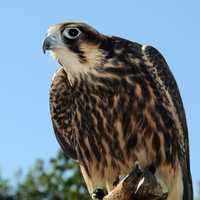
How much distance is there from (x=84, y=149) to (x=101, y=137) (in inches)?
9.9

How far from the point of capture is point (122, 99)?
8.13 meters

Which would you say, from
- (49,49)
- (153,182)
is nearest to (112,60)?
(49,49)

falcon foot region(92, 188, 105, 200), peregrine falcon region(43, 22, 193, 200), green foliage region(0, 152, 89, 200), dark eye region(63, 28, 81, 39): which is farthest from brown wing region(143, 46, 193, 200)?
green foliage region(0, 152, 89, 200)

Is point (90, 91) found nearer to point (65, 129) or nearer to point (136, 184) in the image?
point (65, 129)

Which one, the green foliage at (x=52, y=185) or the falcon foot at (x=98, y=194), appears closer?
the falcon foot at (x=98, y=194)

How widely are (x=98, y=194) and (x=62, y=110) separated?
1168 mm

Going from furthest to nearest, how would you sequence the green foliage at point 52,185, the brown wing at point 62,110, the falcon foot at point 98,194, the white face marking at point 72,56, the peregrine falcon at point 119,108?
the green foliage at point 52,185, the brown wing at point 62,110, the peregrine falcon at point 119,108, the white face marking at point 72,56, the falcon foot at point 98,194

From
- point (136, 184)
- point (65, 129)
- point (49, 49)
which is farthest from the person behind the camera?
point (65, 129)

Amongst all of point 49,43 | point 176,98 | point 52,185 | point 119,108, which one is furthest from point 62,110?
point 52,185

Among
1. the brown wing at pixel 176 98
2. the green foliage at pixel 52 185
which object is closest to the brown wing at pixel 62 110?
the brown wing at pixel 176 98

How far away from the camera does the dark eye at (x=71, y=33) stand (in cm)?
817

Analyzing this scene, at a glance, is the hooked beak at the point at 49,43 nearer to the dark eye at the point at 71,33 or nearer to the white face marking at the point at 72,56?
the white face marking at the point at 72,56

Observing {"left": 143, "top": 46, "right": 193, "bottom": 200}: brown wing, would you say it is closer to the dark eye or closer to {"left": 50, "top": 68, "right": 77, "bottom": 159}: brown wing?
the dark eye

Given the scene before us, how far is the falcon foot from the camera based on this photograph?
786cm
